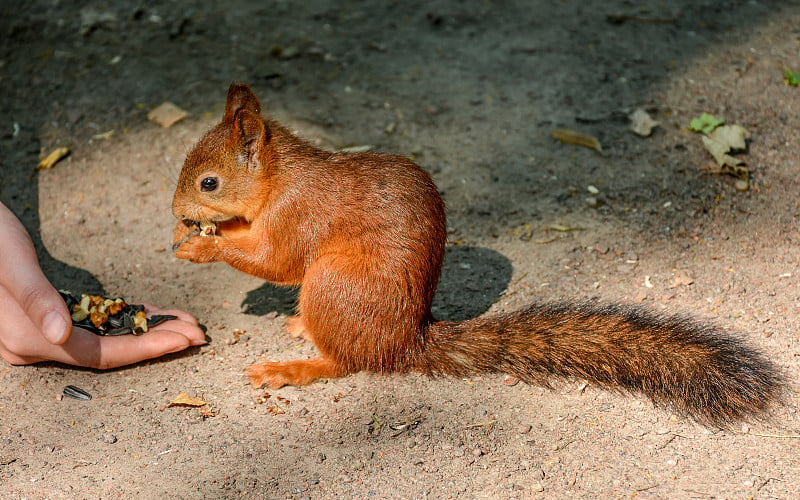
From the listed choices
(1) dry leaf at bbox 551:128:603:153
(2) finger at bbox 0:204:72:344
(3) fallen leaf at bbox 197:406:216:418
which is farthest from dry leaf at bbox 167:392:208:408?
(1) dry leaf at bbox 551:128:603:153

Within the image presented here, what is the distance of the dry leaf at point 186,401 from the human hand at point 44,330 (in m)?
0.21

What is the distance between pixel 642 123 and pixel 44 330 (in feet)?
9.59

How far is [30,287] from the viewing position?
97.7 inches

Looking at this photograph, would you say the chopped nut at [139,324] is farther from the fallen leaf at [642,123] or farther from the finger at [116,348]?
the fallen leaf at [642,123]

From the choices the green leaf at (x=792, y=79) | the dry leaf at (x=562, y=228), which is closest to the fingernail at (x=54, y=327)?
the dry leaf at (x=562, y=228)

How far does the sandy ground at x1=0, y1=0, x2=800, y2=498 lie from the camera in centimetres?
236

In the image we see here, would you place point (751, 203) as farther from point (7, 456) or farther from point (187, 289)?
point (7, 456)

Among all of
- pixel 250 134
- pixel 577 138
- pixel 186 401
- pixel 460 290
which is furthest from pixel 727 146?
pixel 186 401

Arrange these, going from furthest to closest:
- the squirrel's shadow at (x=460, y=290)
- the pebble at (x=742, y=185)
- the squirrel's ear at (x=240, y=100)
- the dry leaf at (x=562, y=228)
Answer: the pebble at (x=742, y=185) → the dry leaf at (x=562, y=228) → the squirrel's shadow at (x=460, y=290) → the squirrel's ear at (x=240, y=100)

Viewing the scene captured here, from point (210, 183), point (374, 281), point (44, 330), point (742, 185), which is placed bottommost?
point (742, 185)

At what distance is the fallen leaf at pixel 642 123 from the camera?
→ 401cm

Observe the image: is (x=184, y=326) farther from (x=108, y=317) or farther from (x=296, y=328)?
(x=296, y=328)

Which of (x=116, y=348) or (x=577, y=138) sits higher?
(x=116, y=348)

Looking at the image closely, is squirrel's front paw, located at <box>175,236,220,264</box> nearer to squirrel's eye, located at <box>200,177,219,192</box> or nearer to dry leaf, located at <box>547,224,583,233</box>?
squirrel's eye, located at <box>200,177,219,192</box>
